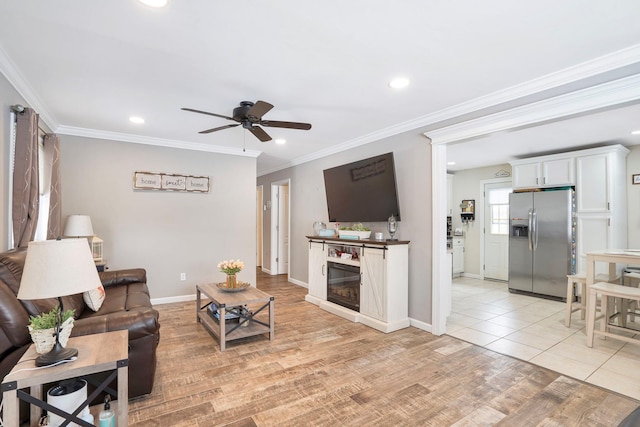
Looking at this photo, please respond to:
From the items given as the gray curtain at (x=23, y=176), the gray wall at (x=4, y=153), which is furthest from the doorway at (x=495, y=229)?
the gray wall at (x=4, y=153)

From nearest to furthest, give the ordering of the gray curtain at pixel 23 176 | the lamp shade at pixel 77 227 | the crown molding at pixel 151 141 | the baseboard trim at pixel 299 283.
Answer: the gray curtain at pixel 23 176 < the lamp shade at pixel 77 227 < the crown molding at pixel 151 141 < the baseboard trim at pixel 299 283

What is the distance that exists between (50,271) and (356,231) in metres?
→ 3.31

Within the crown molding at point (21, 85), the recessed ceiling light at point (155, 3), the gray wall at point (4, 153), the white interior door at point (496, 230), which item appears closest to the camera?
the recessed ceiling light at point (155, 3)

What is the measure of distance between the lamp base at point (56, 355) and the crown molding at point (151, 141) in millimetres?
3531

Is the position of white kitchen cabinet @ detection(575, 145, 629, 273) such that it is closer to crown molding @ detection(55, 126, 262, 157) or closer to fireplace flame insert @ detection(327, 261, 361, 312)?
fireplace flame insert @ detection(327, 261, 361, 312)

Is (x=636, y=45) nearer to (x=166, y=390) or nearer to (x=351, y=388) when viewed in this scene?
(x=351, y=388)

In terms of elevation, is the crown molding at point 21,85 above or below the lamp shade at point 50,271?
above

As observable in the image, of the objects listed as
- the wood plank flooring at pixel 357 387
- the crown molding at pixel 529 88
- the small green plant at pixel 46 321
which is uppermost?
the crown molding at pixel 529 88

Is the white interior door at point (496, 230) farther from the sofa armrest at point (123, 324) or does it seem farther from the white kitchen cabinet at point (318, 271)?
the sofa armrest at point (123, 324)

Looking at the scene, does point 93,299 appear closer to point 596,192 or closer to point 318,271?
point 318,271

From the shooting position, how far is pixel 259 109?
2.60 meters

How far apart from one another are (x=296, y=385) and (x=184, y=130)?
3.33 metres

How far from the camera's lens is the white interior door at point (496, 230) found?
634 cm

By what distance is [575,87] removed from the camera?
2467 millimetres
